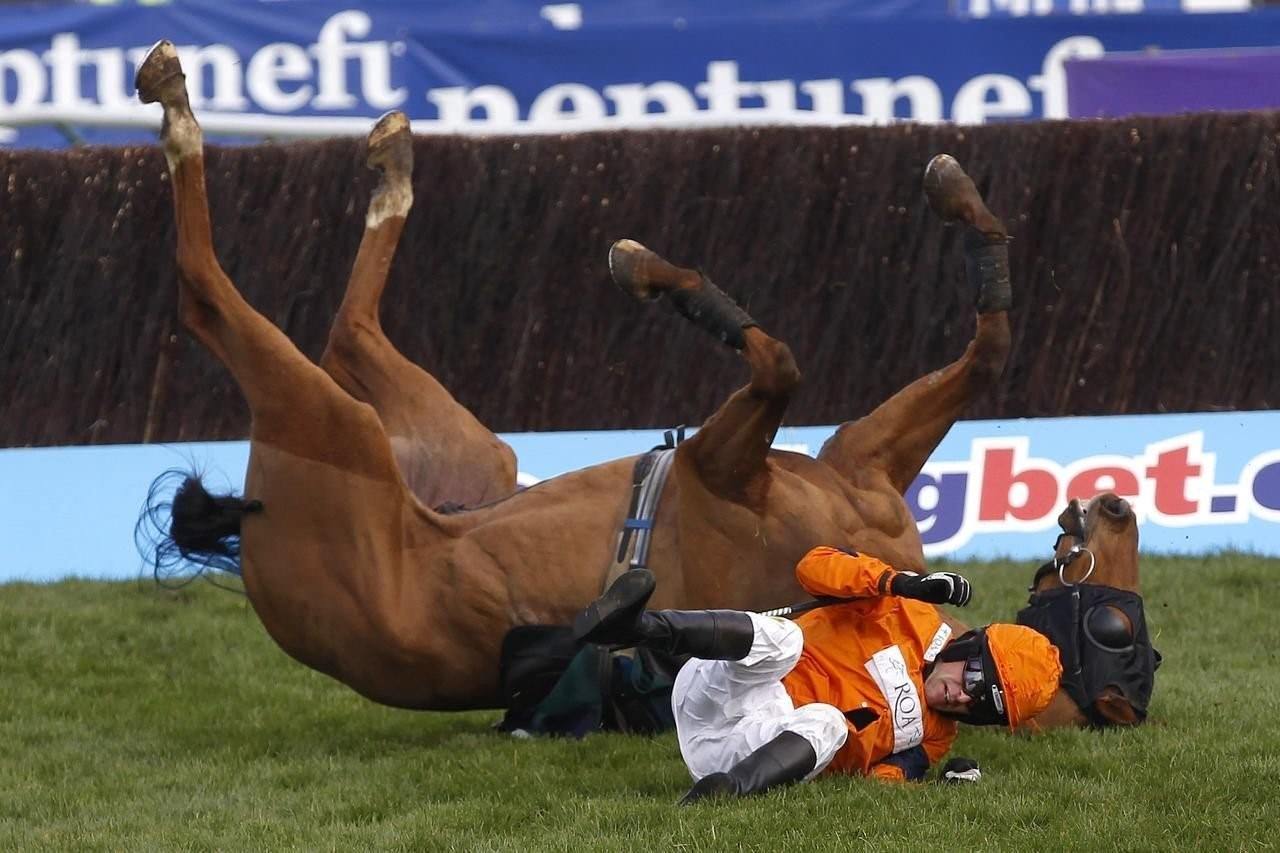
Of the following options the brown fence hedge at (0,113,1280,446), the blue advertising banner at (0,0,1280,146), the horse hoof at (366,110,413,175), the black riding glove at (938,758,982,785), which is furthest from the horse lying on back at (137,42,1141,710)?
the blue advertising banner at (0,0,1280,146)

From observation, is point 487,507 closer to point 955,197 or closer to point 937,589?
point 937,589

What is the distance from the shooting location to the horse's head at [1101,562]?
4867 mm

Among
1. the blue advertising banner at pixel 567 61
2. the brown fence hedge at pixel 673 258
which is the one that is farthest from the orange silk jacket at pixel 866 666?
the blue advertising banner at pixel 567 61

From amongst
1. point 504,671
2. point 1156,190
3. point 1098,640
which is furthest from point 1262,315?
point 504,671

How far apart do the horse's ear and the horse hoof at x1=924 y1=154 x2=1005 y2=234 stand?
132cm

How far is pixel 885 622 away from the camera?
4609mm

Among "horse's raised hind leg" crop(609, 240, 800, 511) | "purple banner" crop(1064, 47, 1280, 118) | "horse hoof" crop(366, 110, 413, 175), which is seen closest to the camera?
"horse's raised hind leg" crop(609, 240, 800, 511)

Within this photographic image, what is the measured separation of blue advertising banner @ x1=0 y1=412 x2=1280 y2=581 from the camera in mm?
7695

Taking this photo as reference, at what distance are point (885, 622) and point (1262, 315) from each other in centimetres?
555

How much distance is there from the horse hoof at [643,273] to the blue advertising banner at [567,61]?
7.92 m

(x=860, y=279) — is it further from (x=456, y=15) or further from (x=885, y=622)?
(x=456, y=15)

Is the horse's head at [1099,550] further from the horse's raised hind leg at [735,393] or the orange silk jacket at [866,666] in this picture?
the horse's raised hind leg at [735,393]

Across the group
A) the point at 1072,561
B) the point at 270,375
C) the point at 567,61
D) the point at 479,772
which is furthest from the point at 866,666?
the point at 567,61

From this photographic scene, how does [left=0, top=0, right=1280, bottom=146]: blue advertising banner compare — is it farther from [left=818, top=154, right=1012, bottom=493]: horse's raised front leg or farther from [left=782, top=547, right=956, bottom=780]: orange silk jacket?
[left=782, top=547, right=956, bottom=780]: orange silk jacket
